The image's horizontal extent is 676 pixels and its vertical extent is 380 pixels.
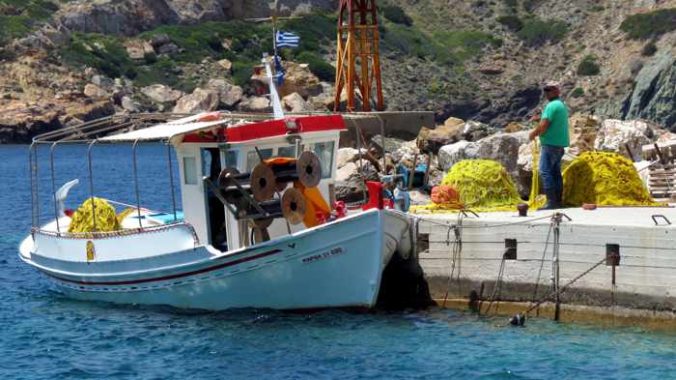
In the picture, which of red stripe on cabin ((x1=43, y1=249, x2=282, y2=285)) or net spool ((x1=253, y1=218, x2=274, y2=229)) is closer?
red stripe on cabin ((x1=43, y1=249, x2=282, y2=285))

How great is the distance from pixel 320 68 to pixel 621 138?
73778mm

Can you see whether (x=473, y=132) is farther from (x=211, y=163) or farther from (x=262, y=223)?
(x=262, y=223)

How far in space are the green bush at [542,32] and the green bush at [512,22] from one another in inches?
20.8

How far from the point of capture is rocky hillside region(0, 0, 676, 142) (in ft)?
307

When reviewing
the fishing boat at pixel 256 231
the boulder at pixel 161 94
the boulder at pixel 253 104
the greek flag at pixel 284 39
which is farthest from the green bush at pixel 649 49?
the fishing boat at pixel 256 231

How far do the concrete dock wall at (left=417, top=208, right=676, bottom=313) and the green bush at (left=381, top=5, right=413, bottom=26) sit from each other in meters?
99.6

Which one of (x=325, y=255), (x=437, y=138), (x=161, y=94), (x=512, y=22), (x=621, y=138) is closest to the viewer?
(x=325, y=255)

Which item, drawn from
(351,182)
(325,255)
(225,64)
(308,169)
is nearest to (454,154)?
(351,182)

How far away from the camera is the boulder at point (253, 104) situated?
87.2 metres

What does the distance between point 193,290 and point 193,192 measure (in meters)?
1.50

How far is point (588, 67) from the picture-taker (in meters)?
100

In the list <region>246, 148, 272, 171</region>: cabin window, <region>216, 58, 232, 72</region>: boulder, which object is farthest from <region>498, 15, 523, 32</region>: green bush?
<region>246, 148, 272, 171</region>: cabin window

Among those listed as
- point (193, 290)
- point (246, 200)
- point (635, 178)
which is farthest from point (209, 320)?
point (635, 178)

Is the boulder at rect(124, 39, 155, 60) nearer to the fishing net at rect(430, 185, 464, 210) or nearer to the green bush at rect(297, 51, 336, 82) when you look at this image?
A: the green bush at rect(297, 51, 336, 82)
